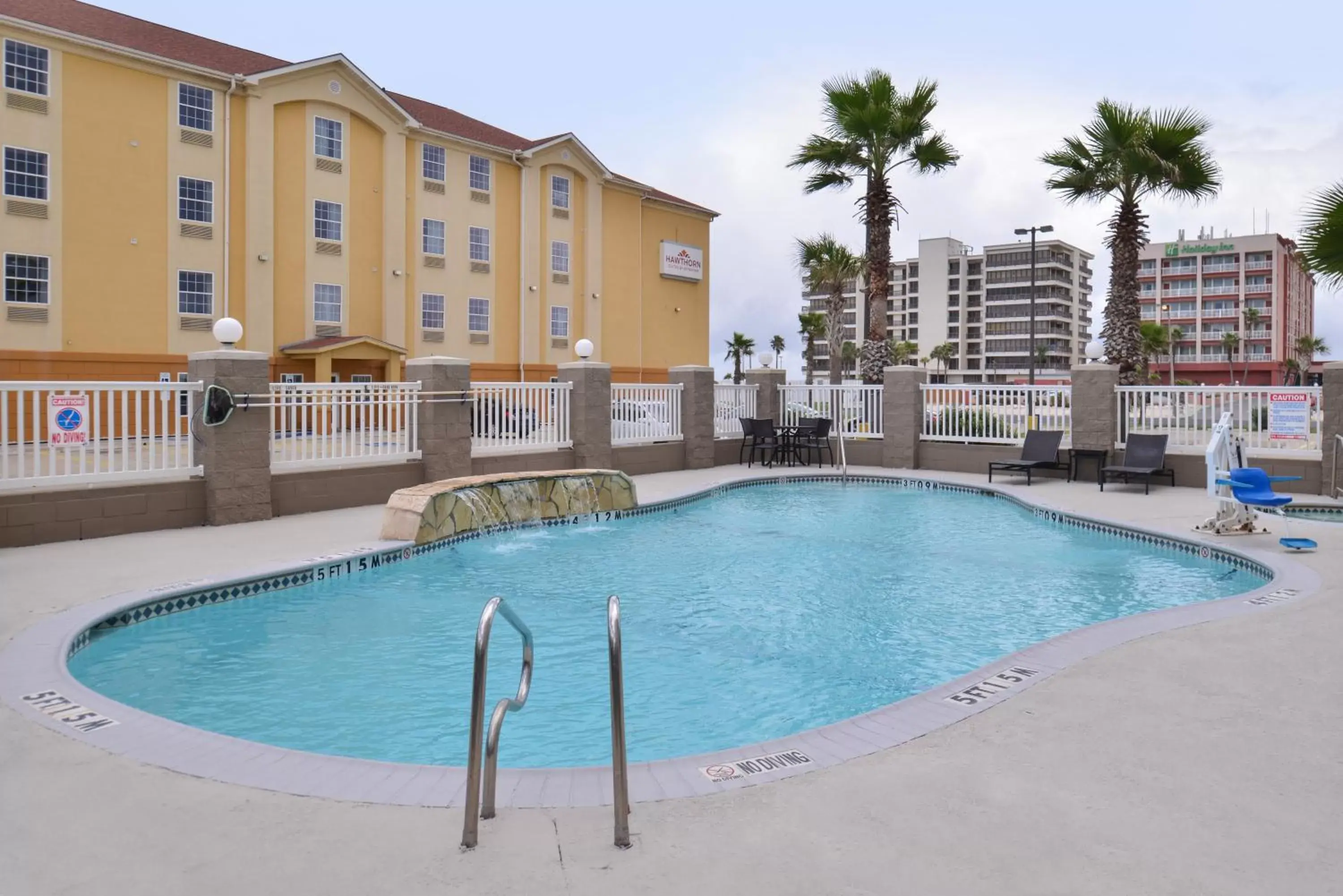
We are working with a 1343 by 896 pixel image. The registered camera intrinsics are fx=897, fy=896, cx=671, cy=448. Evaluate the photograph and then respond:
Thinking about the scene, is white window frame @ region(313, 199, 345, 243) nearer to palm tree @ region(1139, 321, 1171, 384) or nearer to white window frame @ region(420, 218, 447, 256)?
white window frame @ region(420, 218, 447, 256)

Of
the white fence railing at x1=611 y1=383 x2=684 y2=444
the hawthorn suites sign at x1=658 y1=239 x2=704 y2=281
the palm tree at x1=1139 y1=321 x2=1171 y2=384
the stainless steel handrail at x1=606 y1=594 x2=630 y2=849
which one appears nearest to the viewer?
the stainless steel handrail at x1=606 y1=594 x2=630 y2=849

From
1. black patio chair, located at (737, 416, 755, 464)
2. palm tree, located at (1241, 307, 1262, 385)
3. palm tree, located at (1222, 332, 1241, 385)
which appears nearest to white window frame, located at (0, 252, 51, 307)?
black patio chair, located at (737, 416, 755, 464)

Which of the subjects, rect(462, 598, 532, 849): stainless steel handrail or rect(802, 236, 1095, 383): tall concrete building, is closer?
rect(462, 598, 532, 849): stainless steel handrail

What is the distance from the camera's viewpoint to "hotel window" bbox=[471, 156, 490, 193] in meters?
31.3

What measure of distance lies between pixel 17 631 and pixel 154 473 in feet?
15.6

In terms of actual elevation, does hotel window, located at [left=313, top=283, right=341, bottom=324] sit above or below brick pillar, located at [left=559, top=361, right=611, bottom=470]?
above

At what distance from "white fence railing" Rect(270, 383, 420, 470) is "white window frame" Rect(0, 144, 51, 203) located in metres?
15.1

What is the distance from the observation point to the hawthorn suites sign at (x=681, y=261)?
126ft

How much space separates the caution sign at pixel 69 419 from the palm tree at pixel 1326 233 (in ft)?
44.8

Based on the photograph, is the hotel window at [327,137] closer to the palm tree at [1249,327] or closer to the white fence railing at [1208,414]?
the white fence railing at [1208,414]

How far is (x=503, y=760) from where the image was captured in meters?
4.39

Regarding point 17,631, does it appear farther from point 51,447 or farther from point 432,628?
point 51,447

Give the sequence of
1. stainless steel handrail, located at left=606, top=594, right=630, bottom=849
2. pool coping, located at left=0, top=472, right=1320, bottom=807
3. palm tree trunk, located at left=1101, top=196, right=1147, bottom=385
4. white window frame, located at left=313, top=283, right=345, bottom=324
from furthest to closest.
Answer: white window frame, located at left=313, top=283, right=345, bottom=324
palm tree trunk, located at left=1101, top=196, right=1147, bottom=385
pool coping, located at left=0, top=472, right=1320, bottom=807
stainless steel handrail, located at left=606, top=594, right=630, bottom=849

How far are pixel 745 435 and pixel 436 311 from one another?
51.3ft
